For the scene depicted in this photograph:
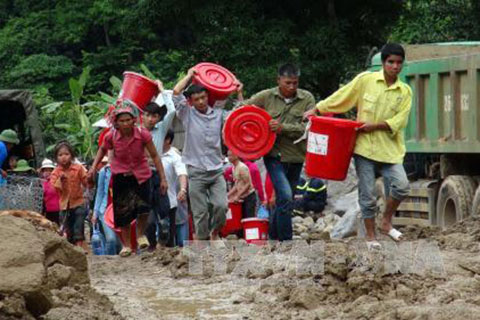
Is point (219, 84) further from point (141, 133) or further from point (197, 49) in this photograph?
point (197, 49)

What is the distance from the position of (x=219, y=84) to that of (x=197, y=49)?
18.8 meters

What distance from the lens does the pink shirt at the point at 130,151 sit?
12.5 metres

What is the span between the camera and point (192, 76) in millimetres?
12641

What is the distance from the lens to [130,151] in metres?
12.5

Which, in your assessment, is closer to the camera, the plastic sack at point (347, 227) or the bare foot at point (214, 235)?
the bare foot at point (214, 235)

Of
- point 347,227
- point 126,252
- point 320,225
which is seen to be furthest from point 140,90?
point 320,225

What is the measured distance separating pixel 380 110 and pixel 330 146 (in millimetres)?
569

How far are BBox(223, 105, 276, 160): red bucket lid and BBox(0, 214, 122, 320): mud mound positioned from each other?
9.95 feet

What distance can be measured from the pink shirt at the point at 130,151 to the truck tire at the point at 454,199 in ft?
17.2

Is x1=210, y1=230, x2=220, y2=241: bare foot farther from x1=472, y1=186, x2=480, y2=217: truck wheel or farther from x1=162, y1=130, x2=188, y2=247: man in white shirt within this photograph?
x1=472, y1=186, x2=480, y2=217: truck wheel

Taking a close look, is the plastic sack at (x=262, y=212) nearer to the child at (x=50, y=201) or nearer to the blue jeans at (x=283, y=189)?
the child at (x=50, y=201)

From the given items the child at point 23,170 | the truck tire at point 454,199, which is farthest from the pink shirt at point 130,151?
the child at point 23,170

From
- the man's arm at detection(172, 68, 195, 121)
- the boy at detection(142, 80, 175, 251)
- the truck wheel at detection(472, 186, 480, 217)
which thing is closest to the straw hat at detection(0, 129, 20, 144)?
the boy at detection(142, 80, 175, 251)

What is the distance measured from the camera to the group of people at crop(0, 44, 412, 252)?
11.0 metres
